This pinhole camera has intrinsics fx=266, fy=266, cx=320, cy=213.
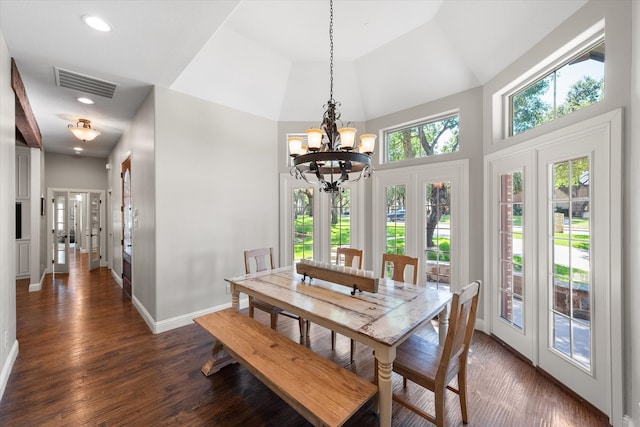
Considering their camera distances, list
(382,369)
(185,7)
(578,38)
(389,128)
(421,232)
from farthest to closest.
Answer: (389,128) → (421,232) → (578,38) → (185,7) → (382,369)

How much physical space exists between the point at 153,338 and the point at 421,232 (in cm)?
358

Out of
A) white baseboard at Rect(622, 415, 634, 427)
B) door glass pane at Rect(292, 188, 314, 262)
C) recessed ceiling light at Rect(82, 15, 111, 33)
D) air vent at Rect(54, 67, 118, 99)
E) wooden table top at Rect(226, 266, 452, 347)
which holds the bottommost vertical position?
white baseboard at Rect(622, 415, 634, 427)

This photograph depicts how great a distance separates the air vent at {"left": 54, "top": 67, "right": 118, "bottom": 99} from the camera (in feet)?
9.21

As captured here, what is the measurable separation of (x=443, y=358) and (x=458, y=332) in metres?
0.18

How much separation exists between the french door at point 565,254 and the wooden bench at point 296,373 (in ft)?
5.96

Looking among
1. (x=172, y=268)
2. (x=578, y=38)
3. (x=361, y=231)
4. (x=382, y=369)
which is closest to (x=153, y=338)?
(x=172, y=268)

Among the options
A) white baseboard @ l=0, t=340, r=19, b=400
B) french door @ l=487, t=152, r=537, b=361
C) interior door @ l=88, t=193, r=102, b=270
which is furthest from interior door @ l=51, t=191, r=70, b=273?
french door @ l=487, t=152, r=537, b=361

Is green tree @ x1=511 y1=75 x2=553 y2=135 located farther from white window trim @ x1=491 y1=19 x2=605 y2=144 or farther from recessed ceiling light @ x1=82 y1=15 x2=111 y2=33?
recessed ceiling light @ x1=82 y1=15 x2=111 y2=33

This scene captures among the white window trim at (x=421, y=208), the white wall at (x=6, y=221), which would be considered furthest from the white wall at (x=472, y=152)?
the white wall at (x=6, y=221)

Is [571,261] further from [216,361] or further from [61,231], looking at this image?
[61,231]

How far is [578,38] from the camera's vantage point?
6.93ft

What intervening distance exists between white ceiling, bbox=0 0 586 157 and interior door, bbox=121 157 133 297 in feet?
2.68

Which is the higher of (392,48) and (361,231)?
(392,48)

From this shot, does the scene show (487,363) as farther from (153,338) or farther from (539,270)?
(153,338)
